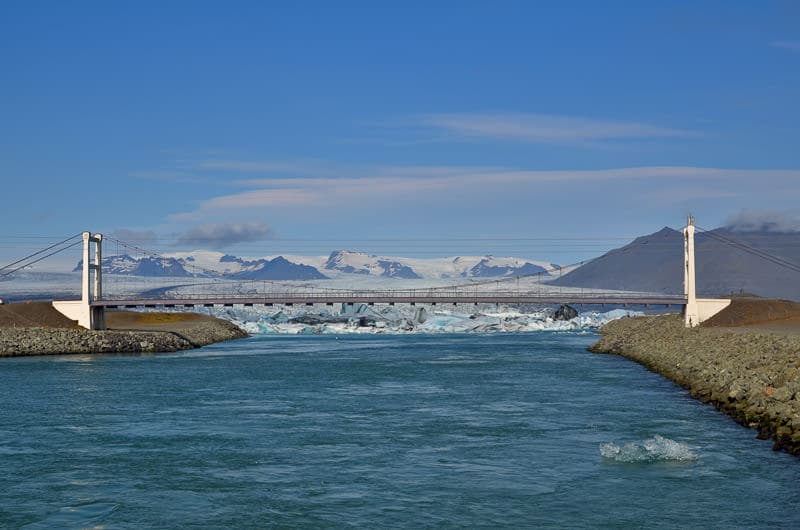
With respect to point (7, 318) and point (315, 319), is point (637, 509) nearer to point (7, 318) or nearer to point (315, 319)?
point (7, 318)

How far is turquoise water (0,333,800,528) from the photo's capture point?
52.0 feet

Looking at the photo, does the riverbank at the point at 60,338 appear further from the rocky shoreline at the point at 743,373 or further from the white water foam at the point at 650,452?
the white water foam at the point at 650,452

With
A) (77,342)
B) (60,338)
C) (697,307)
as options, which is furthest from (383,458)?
(697,307)

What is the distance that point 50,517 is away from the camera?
51.1 feet

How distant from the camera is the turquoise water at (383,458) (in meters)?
15.8

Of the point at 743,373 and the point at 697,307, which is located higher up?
the point at 697,307

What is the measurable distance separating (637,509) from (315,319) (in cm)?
11738

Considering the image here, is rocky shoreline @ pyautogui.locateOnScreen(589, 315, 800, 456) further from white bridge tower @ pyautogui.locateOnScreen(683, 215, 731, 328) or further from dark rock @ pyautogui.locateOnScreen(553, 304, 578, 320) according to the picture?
dark rock @ pyautogui.locateOnScreen(553, 304, 578, 320)

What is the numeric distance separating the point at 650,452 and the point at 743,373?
11284 millimetres

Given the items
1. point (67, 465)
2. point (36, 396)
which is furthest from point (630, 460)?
point (36, 396)

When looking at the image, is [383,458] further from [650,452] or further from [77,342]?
[77,342]

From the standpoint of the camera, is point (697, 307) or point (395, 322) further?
point (395, 322)

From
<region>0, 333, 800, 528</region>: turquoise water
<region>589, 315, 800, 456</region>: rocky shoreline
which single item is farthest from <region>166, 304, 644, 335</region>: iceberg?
<region>0, 333, 800, 528</region>: turquoise water

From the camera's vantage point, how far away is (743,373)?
3045cm
